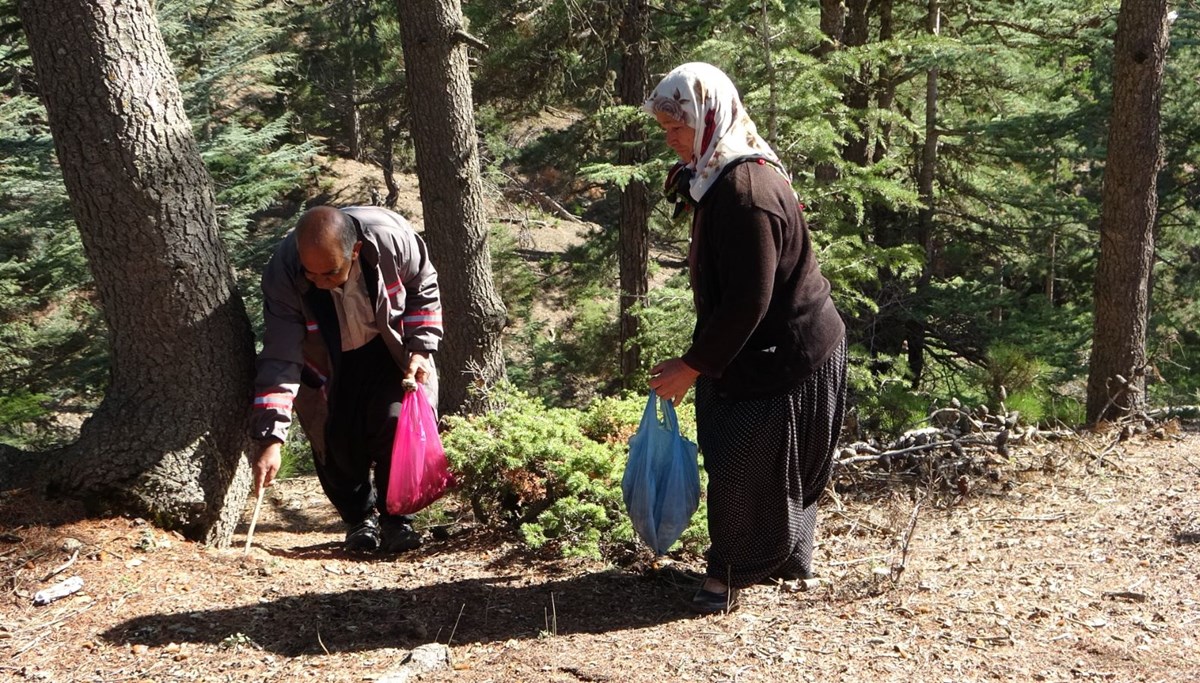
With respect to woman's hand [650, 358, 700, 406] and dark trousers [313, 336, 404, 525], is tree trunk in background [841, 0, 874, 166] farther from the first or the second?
woman's hand [650, 358, 700, 406]

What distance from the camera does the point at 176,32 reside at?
9.55 m

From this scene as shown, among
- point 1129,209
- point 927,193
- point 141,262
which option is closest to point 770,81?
point 1129,209

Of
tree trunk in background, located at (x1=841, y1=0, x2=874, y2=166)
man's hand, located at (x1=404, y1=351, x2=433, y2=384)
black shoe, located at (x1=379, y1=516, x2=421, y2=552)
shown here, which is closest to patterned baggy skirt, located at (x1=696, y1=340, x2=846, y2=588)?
man's hand, located at (x1=404, y1=351, x2=433, y2=384)

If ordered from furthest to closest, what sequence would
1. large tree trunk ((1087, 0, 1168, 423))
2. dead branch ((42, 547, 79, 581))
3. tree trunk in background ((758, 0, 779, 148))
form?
large tree trunk ((1087, 0, 1168, 423)), tree trunk in background ((758, 0, 779, 148)), dead branch ((42, 547, 79, 581))

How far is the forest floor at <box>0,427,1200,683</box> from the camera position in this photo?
3.05 m

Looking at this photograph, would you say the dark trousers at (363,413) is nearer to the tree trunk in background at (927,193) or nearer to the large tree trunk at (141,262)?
the large tree trunk at (141,262)

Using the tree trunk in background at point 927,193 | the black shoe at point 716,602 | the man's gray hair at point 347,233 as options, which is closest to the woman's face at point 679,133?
the man's gray hair at point 347,233

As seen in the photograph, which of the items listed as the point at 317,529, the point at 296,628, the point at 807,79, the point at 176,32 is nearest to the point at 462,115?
the point at 807,79

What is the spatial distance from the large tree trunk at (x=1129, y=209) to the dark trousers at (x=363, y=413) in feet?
18.9

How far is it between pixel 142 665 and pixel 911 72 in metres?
10.9

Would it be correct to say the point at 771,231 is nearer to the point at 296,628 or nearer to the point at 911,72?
the point at 296,628

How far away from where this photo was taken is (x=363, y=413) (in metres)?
4.35

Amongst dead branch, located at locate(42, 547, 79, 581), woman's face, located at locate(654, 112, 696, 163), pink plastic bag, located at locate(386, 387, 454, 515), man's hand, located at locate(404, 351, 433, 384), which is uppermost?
woman's face, located at locate(654, 112, 696, 163)

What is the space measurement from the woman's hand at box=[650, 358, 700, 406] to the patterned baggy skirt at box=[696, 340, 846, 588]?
210 millimetres
